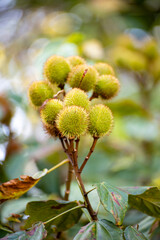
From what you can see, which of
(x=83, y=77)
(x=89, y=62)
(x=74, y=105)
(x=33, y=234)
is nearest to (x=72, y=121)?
(x=74, y=105)

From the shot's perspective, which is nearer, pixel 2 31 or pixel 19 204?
pixel 19 204

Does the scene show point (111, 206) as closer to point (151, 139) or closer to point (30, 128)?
point (151, 139)

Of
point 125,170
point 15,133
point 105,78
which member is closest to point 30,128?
point 15,133

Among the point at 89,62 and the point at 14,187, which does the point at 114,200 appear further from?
the point at 89,62

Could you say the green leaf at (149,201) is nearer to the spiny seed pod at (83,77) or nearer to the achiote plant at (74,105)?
the achiote plant at (74,105)

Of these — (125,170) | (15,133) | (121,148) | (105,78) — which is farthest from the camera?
(121,148)

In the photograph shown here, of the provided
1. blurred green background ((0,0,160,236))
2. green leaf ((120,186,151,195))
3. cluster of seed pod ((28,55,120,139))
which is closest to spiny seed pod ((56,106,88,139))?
cluster of seed pod ((28,55,120,139))

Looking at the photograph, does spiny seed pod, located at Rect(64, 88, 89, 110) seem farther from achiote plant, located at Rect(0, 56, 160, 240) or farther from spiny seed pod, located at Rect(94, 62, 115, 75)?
spiny seed pod, located at Rect(94, 62, 115, 75)
